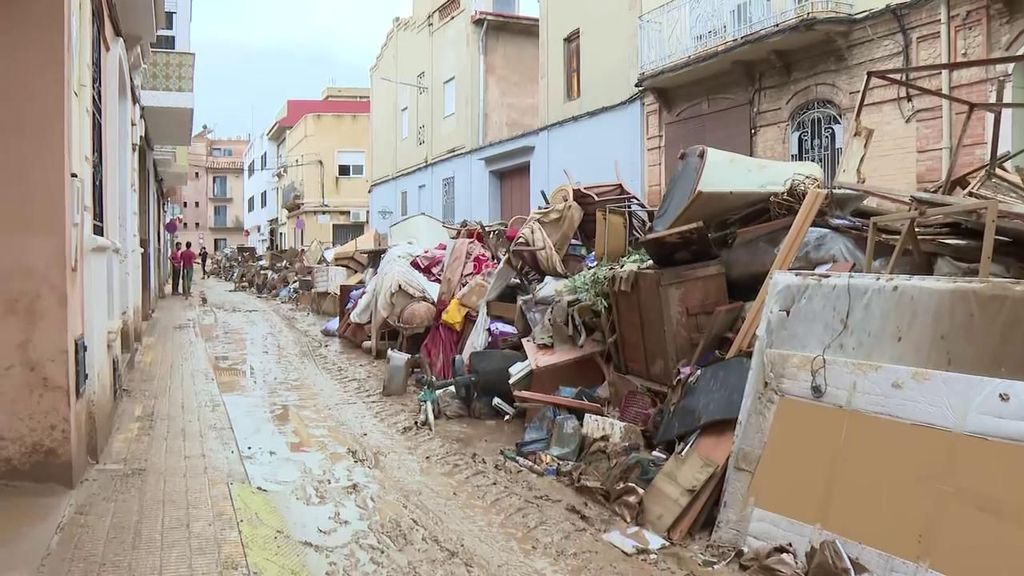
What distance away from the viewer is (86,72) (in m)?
5.54

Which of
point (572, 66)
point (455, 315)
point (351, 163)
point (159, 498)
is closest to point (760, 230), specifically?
point (455, 315)

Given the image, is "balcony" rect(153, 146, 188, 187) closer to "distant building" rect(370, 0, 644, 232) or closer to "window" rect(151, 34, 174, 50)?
"window" rect(151, 34, 174, 50)

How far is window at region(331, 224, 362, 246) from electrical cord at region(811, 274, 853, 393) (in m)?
37.3

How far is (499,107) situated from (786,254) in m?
16.9

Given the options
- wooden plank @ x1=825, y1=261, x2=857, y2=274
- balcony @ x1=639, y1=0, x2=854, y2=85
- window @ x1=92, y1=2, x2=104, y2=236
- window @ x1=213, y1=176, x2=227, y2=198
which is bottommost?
wooden plank @ x1=825, y1=261, x2=857, y2=274

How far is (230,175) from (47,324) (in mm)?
68539

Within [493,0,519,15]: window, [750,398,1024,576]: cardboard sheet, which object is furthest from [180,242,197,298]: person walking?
[750,398,1024,576]: cardboard sheet

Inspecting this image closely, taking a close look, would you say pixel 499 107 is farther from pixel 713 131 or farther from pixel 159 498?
pixel 159 498

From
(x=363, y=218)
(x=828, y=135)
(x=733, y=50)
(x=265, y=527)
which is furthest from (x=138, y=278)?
(x=363, y=218)

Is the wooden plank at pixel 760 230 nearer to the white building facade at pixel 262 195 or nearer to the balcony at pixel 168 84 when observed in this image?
the balcony at pixel 168 84

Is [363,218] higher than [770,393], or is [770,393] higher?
[363,218]

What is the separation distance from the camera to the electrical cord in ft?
12.9

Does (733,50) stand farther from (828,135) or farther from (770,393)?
(770,393)

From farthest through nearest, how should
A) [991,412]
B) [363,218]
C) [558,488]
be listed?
[363,218]
[558,488]
[991,412]
